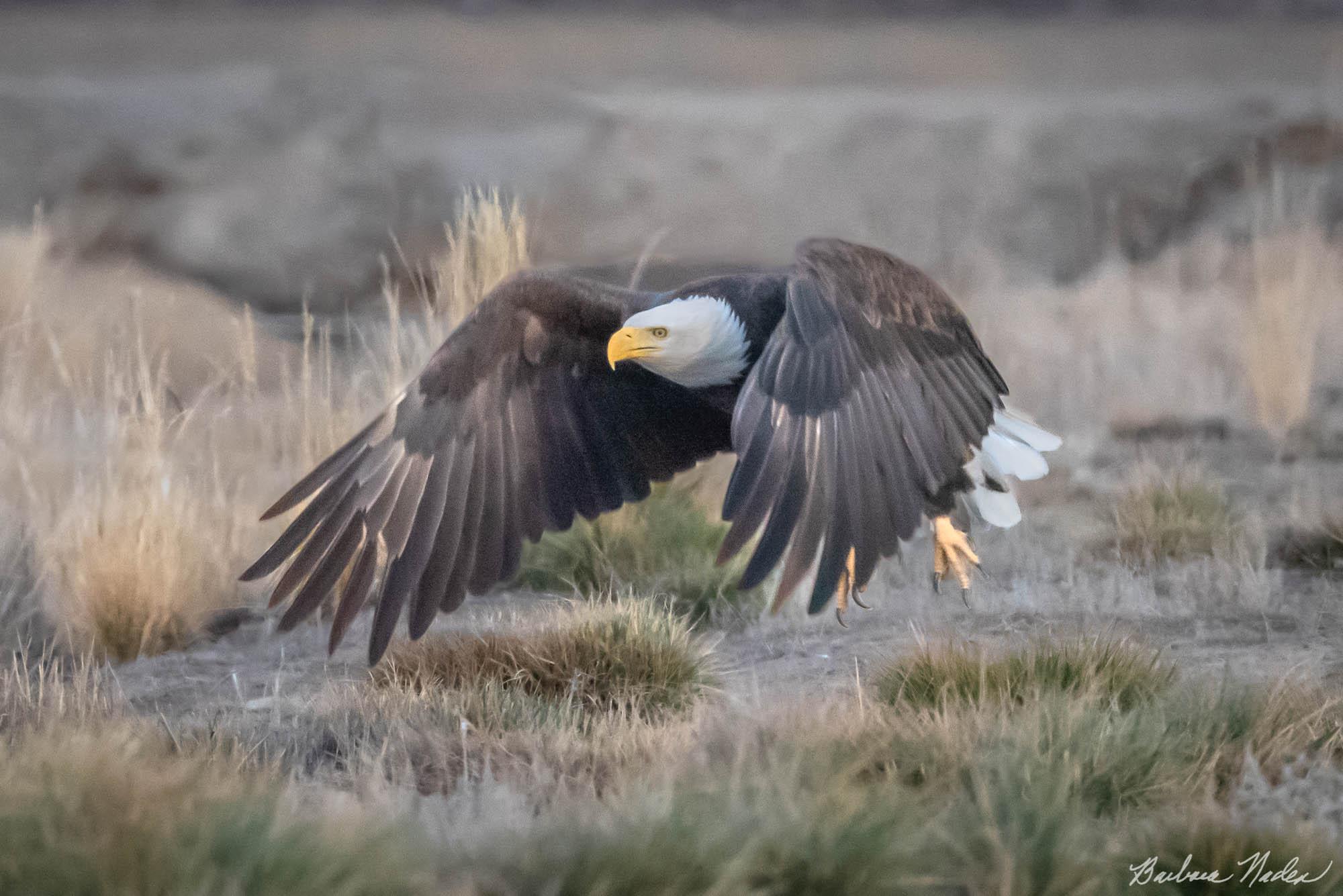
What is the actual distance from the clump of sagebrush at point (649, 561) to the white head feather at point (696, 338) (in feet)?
4.71

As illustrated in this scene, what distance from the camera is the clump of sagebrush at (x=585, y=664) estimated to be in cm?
407

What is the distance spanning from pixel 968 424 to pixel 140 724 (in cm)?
247

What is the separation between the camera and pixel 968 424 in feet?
12.8

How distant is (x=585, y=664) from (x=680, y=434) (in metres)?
0.94

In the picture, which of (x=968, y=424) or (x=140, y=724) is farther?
(x=968, y=424)

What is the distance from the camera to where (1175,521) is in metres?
5.92

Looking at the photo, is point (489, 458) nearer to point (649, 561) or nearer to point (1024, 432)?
point (649, 561)

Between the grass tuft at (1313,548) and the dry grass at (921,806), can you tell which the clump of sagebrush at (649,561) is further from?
the grass tuft at (1313,548)

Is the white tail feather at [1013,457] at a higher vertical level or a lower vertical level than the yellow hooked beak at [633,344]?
lower

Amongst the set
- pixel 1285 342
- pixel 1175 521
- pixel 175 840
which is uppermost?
pixel 1285 342

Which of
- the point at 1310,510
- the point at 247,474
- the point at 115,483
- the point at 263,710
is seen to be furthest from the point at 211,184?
the point at 1310,510

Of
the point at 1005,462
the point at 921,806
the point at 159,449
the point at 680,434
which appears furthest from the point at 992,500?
the point at 159,449

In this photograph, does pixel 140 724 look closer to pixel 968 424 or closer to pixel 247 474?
pixel 968 424
